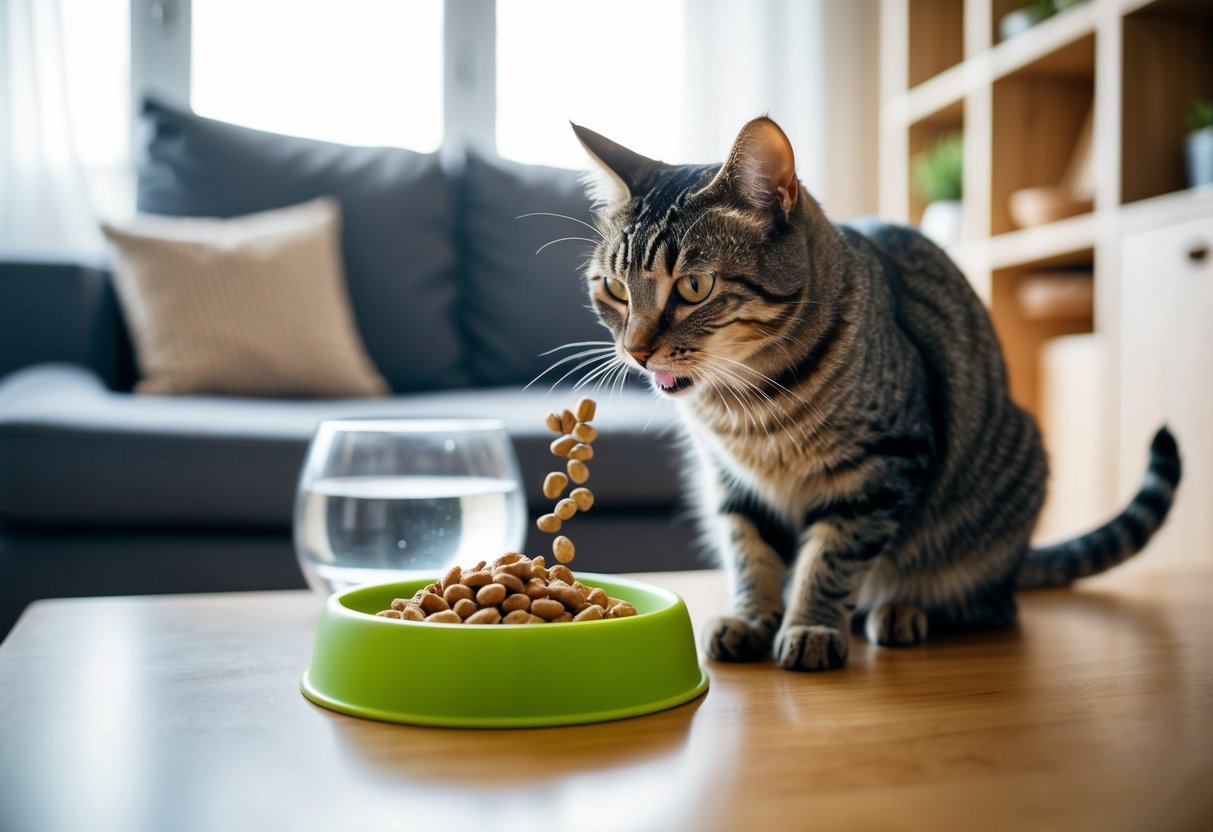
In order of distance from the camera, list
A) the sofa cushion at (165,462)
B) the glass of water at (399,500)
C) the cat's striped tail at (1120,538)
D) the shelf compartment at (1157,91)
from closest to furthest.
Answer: the glass of water at (399,500), the cat's striped tail at (1120,538), the sofa cushion at (165,462), the shelf compartment at (1157,91)

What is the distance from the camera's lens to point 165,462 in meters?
1.57

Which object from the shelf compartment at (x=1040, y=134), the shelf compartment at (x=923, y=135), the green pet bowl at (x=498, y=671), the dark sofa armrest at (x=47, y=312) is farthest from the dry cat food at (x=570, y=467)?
the shelf compartment at (x=923, y=135)

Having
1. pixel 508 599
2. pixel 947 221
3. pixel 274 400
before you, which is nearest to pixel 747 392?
pixel 508 599

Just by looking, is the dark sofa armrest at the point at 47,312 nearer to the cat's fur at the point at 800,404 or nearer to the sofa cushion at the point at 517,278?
the sofa cushion at the point at 517,278

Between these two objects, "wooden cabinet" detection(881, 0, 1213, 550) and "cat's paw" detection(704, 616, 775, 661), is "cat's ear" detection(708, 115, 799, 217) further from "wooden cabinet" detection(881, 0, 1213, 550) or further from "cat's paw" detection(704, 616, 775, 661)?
"wooden cabinet" detection(881, 0, 1213, 550)

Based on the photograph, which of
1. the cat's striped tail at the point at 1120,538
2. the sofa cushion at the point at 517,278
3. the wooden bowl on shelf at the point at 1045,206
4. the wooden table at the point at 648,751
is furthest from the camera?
the wooden bowl on shelf at the point at 1045,206

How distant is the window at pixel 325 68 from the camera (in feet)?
10.2

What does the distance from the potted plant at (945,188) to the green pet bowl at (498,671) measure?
9.01 ft

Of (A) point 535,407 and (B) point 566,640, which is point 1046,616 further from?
(A) point 535,407

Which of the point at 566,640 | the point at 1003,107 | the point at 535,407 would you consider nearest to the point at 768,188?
the point at 566,640

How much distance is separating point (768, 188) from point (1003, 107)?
2.29 m

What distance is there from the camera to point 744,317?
0.94 metres

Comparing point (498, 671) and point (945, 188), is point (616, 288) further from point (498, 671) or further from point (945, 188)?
point (945, 188)

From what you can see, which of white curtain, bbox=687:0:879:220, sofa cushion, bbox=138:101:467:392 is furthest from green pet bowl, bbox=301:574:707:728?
white curtain, bbox=687:0:879:220
